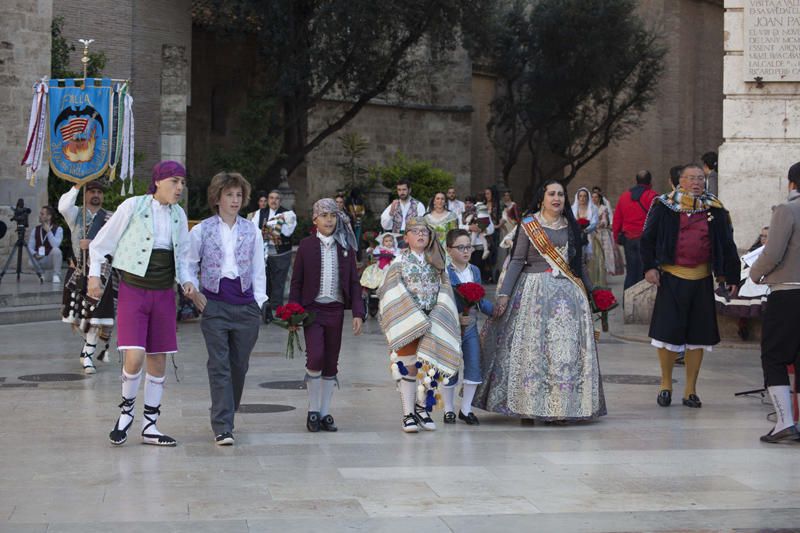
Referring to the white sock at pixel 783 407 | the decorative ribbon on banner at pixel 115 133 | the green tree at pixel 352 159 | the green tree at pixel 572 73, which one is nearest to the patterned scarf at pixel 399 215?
the decorative ribbon on banner at pixel 115 133

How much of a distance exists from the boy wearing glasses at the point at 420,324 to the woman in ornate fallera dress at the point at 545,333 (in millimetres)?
468

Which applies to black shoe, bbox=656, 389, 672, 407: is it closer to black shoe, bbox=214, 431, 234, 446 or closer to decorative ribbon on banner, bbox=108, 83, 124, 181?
black shoe, bbox=214, 431, 234, 446

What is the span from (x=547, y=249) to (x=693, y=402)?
2046mm

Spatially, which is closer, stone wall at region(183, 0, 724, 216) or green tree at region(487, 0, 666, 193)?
stone wall at region(183, 0, 724, 216)

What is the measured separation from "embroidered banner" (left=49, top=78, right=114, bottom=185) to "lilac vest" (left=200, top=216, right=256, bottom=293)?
24.3ft

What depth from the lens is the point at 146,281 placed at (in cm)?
931

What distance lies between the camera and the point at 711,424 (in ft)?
34.4

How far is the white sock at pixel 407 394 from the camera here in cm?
1000

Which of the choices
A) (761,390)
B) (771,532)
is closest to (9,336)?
(761,390)

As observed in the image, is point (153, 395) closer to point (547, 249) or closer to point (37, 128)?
point (547, 249)

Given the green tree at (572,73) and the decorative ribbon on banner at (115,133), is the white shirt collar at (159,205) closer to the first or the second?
the decorative ribbon on banner at (115,133)

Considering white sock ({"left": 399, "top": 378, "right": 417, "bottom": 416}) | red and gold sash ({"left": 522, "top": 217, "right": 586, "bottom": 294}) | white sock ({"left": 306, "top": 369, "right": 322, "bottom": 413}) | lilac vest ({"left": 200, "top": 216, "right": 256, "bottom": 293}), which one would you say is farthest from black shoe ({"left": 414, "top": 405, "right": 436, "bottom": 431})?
lilac vest ({"left": 200, "top": 216, "right": 256, "bottom": 293})

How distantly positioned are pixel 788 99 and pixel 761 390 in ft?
17.4

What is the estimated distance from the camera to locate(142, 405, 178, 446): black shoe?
9.24 m
